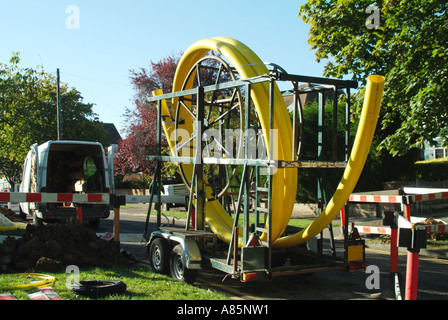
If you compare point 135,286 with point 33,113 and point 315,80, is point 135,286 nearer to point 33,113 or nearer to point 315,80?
point 315,80

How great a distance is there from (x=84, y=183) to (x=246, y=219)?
9.22 meters

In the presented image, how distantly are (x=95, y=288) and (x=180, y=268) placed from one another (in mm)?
1672

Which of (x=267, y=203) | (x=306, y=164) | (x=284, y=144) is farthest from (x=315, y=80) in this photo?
Answer: (x=267, y=203)

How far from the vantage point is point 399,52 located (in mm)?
11703

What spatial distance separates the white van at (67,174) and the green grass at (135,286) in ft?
20.8

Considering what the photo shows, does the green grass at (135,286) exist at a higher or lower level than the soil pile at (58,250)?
lower

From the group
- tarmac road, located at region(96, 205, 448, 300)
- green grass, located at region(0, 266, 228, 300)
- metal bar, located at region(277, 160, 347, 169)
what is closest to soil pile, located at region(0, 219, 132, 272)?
green grass, located at region(0, 266, 228, 300)

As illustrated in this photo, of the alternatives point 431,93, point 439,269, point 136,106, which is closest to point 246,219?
point 439,269

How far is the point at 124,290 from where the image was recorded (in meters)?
5.99

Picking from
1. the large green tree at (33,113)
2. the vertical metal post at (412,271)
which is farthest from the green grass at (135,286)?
the large green tree at (33,113)

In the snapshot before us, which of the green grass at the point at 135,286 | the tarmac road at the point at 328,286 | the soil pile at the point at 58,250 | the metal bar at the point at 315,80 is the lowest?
the tarmac road at the point at 328,286

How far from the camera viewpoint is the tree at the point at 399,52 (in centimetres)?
1105

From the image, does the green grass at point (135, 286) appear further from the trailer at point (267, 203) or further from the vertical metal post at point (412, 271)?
the vertical metal post at point (412, 271)
